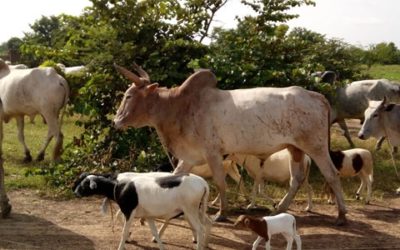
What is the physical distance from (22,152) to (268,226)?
27.9ft

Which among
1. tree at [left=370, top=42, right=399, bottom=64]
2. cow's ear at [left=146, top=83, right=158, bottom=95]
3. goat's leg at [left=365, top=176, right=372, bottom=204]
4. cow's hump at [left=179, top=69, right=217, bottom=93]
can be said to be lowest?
goat's leg at [left=365, top=176, right=372, bottom=204]

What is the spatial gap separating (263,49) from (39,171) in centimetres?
475

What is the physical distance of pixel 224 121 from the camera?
8.21 meters

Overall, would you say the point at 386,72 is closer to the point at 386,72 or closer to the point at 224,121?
the point at 386,72

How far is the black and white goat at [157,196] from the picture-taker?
6.51m

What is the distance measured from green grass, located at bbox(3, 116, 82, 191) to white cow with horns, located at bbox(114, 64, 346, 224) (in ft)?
9.37

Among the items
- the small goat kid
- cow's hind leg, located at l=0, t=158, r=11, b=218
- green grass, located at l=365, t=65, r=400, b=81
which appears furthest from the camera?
green grass, located at l=365, t=65, r=400, b=81

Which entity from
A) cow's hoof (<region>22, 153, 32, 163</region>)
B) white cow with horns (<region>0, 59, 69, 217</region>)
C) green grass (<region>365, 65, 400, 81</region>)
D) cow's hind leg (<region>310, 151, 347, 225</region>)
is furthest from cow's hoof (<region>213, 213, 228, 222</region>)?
green grass (<region>365, 65, 400, 81</region>)

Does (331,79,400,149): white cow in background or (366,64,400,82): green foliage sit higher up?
(366,64,400,82): green foliage

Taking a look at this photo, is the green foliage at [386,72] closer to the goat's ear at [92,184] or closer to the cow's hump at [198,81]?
the cow's hump at [198,81]

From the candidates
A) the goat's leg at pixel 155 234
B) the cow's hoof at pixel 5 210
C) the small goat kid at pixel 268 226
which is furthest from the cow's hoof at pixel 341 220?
the cow's hoof at pixel 5 210

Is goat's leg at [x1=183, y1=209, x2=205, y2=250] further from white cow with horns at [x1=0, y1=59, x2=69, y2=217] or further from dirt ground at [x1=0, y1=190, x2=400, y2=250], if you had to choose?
white cow with horns at [x1=0, y1=59, x2=69, y2=217]

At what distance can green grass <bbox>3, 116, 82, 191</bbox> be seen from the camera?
10.4 metres

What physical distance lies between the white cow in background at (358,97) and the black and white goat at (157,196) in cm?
906
